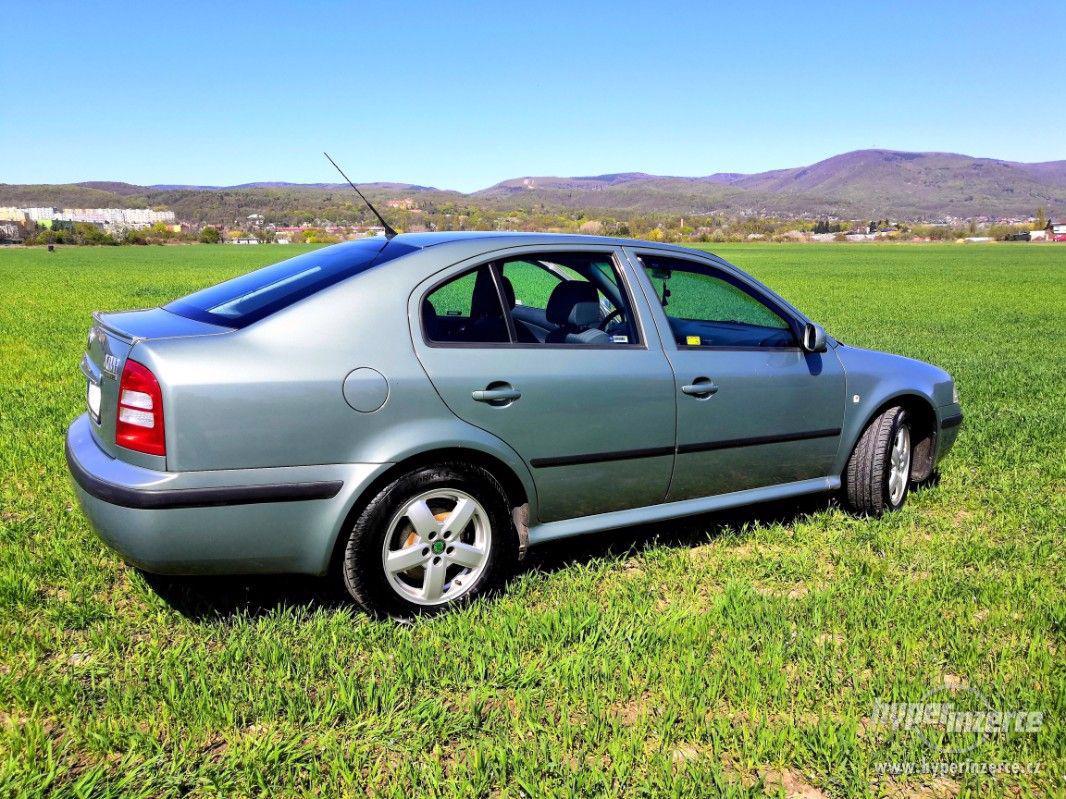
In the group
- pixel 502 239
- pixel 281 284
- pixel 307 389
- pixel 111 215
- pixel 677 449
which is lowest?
pixel 677 449

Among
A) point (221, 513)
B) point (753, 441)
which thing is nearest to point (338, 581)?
point (221, 513)

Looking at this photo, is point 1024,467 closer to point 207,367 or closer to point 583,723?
point 583,723

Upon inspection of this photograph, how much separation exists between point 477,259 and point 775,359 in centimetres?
170

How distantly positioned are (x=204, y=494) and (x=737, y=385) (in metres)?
2.50

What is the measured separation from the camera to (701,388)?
4.15 m

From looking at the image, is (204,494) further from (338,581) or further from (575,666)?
(575,666)

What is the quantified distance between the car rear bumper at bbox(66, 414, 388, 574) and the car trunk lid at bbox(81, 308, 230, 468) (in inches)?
2.9

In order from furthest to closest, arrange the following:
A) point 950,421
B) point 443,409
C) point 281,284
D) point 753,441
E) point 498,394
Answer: point 950,421 < point 753,441 < point 281,284 < point 498,394 < point 443,409

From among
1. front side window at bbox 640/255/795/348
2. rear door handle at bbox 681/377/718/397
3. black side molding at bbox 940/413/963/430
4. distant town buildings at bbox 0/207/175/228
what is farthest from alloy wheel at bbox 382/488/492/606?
distant town buildings at bbox 0/207/175/228

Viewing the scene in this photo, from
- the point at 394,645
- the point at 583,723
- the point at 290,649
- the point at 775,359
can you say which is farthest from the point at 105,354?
the point at 775,359

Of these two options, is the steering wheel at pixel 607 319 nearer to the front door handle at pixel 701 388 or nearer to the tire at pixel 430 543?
the front door handle at pixel 701 388

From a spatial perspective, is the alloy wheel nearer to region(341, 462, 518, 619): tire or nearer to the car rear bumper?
region(341, 462, 518, 619): tire

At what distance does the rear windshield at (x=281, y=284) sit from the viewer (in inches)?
137

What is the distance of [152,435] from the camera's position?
311 centimetres
